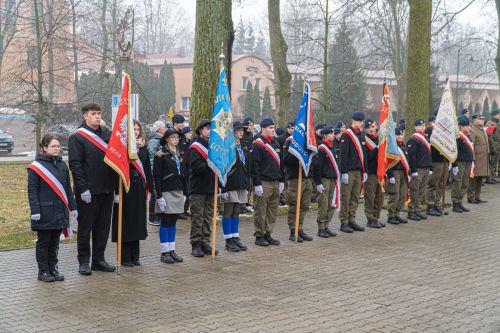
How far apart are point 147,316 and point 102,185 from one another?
101 inches

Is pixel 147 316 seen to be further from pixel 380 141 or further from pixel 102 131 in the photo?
pixel 380 141

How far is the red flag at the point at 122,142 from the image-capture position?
8.77m

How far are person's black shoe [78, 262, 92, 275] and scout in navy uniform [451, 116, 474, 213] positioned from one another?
32.4ft

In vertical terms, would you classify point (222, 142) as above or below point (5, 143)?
above

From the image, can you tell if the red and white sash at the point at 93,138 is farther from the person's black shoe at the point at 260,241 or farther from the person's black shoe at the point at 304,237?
the person's black shoe at the point at 304,237

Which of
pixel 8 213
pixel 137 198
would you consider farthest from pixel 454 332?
pixel 8 213

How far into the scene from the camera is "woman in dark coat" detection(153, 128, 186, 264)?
378 inches

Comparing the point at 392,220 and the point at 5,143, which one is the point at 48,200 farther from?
the point at 5,143

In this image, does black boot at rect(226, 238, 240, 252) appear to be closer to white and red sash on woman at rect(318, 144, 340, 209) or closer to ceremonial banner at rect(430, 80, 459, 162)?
white and red sash on woman at rect(318, 144, 340, 209)

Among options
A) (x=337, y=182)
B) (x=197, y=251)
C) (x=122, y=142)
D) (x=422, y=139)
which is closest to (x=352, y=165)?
(x=337, y=182)

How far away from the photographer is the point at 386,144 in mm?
13016

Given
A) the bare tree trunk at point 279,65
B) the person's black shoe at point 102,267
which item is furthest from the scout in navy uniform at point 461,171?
the person's black shoe at point 102,267

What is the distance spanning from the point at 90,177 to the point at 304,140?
4.09 meters

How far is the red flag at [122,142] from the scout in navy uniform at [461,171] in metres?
9.32
